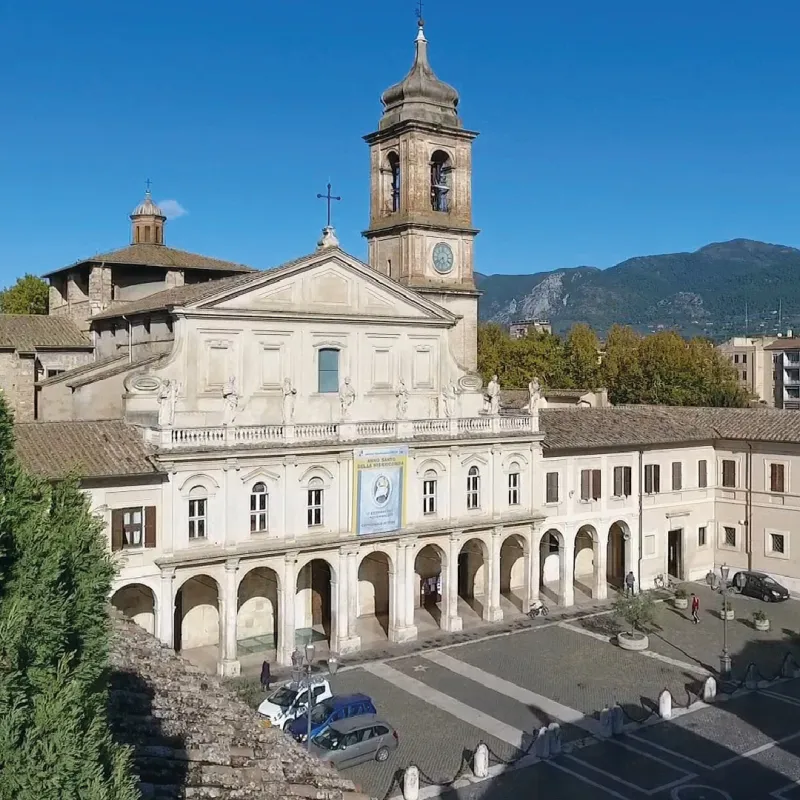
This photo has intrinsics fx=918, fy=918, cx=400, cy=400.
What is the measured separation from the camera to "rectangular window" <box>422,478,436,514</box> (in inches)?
1390

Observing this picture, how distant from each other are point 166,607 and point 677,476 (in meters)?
25.3

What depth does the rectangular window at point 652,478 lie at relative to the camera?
140 ft

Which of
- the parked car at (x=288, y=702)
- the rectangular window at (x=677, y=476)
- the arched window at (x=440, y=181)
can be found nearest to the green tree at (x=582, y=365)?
the rectangular window at (x=677, y=476)

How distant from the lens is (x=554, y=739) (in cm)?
2448

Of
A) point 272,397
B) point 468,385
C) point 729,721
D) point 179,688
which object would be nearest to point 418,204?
point 468,385

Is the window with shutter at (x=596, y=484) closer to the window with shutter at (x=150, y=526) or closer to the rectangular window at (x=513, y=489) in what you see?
the rectangular window at (x=513, y=489)

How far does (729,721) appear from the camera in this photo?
2678 centimetres

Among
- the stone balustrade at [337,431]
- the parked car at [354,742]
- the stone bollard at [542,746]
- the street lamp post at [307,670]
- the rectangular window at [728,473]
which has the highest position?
the stone balustrade at [337,431]

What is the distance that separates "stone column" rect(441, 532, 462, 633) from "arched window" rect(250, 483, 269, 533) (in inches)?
312

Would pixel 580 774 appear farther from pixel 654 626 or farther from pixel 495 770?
pixel 654 626

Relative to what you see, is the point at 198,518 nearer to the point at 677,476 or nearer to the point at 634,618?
the point at 634,618

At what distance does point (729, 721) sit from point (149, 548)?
723 inches

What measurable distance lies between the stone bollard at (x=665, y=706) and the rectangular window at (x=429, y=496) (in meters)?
11.5

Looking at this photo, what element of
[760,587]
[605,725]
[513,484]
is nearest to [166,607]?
[605,725]
